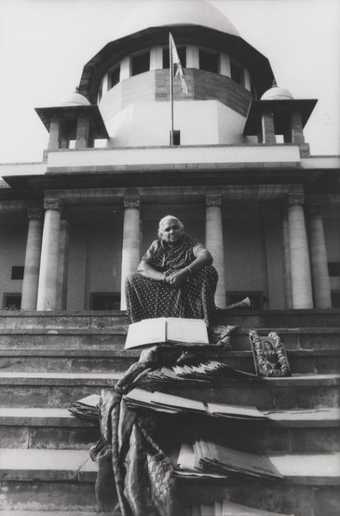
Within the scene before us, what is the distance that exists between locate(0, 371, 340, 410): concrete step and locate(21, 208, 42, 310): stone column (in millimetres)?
12251

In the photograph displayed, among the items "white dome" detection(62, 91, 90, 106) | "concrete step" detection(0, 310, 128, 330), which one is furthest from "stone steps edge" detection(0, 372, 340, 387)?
"white dome" detection(62, 91, 90, 106)

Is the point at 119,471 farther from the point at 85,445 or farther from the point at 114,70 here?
the point at 114,70

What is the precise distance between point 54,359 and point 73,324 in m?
2.42

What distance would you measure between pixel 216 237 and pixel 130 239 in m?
3.07

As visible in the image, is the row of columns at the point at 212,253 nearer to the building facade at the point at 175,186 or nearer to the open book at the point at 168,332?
A: the building facade at the point at 175,186

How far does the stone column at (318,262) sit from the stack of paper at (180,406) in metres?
13.2

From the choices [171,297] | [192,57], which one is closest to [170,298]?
[171,297]

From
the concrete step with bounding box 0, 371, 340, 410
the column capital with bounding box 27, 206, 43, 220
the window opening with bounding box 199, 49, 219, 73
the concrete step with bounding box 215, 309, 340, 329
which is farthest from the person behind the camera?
the window opening with bounding box 199, 49, 219, 73

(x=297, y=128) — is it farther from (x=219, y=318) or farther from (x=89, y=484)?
(x=89, y=484)

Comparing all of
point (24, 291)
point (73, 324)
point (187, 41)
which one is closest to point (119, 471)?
point (73, 324)

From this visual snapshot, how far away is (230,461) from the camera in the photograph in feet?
12.0

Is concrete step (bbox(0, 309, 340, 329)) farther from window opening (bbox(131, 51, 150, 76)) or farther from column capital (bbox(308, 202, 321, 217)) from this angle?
window opening (bbox(131, 51, 150, 76))

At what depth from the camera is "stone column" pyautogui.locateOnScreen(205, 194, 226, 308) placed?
15453 millimetres

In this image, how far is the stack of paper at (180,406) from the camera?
3980 millimetres
